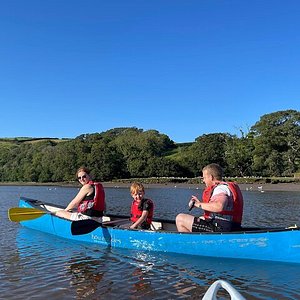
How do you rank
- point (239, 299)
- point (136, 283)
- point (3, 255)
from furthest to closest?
point (3, 255)
point (136, 283)
point (239, 299)

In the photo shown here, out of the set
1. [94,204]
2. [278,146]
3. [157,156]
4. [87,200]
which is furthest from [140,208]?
[157,156]

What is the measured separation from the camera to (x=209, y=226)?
343 inches

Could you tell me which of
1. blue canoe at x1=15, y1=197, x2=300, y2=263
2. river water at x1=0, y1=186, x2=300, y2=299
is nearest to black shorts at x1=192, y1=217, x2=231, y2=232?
blue canoe at x1=15, y1=197, x2=300, y2=263

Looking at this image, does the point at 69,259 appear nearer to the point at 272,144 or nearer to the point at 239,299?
the point at 239,299

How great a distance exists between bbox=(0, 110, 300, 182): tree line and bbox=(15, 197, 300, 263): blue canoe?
5978 cm

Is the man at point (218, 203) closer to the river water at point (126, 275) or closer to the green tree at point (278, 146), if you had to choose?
the river water at point (126, 275)

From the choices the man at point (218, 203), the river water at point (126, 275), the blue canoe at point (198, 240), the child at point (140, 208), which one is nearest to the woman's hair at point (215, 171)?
the man at point (218, 203)

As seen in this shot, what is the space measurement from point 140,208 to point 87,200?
1780 mm

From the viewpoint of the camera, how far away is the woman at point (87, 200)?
10891mm

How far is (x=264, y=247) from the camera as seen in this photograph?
26.8ft

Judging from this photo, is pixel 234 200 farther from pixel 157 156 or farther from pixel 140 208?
pixel 157 156

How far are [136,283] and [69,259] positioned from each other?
102 inches

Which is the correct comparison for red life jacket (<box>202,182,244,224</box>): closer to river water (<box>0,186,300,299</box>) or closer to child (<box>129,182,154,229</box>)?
river water (<box>0,186,300,299</box>)

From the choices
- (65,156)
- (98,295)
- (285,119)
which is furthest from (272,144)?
(98,295)
